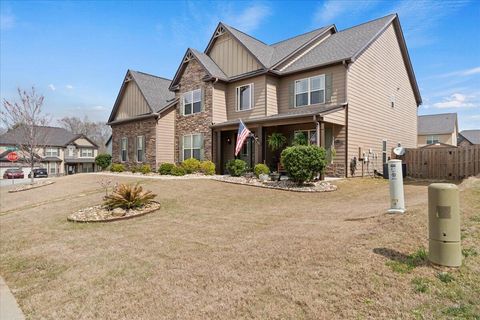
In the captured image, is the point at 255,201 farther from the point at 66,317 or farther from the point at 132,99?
the point at 132,99

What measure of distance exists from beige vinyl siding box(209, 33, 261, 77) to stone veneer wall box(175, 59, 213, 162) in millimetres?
1769

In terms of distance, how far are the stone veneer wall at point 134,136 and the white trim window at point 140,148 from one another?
34 cm

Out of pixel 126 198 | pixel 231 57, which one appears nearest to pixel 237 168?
pixel 126 198

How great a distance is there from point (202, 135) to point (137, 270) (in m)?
16.1

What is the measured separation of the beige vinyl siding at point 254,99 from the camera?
722 inches

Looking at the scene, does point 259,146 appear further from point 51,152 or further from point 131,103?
point 51,152

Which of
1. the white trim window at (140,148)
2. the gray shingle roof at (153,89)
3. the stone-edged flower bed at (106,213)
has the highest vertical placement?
the gray shingle roof at (153,89)

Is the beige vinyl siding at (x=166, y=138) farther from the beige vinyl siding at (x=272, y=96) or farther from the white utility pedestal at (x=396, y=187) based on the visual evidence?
the white utility pedestal at (x=396, y=187)

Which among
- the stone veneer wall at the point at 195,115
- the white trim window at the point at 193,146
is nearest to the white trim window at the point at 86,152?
the stone veneer wall at the point at 195,115

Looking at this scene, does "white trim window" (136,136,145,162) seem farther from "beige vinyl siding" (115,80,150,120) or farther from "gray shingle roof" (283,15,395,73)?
"gray shingle roof" (283,15,395,73)

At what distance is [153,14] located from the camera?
545 inches

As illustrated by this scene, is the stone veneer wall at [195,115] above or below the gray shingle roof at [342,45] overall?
below

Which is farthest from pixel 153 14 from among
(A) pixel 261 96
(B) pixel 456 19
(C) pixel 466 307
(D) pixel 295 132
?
(C) pixel 466 307

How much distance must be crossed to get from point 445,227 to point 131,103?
83.7 feet
